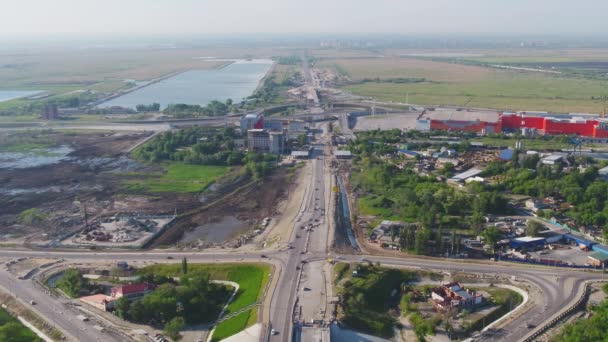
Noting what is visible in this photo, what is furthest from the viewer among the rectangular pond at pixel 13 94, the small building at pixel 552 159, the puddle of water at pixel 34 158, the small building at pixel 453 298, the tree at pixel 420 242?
the rectangular pond at pixel 13 94

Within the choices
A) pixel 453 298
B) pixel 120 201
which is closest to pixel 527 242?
pixel 453 298

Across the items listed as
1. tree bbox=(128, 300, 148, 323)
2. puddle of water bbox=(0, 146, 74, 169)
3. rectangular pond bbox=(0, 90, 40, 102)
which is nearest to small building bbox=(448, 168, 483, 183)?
tree bbox=(128, 300, 148, 323)

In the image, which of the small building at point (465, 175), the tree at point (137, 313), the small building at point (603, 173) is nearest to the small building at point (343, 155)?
the small building at point (465, 175)

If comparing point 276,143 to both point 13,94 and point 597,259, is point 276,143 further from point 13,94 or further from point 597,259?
point 13,94

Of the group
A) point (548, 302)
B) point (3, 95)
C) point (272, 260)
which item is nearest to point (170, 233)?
point (272, 260)

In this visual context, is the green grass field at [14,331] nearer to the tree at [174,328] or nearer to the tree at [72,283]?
the tree at [72,283]
